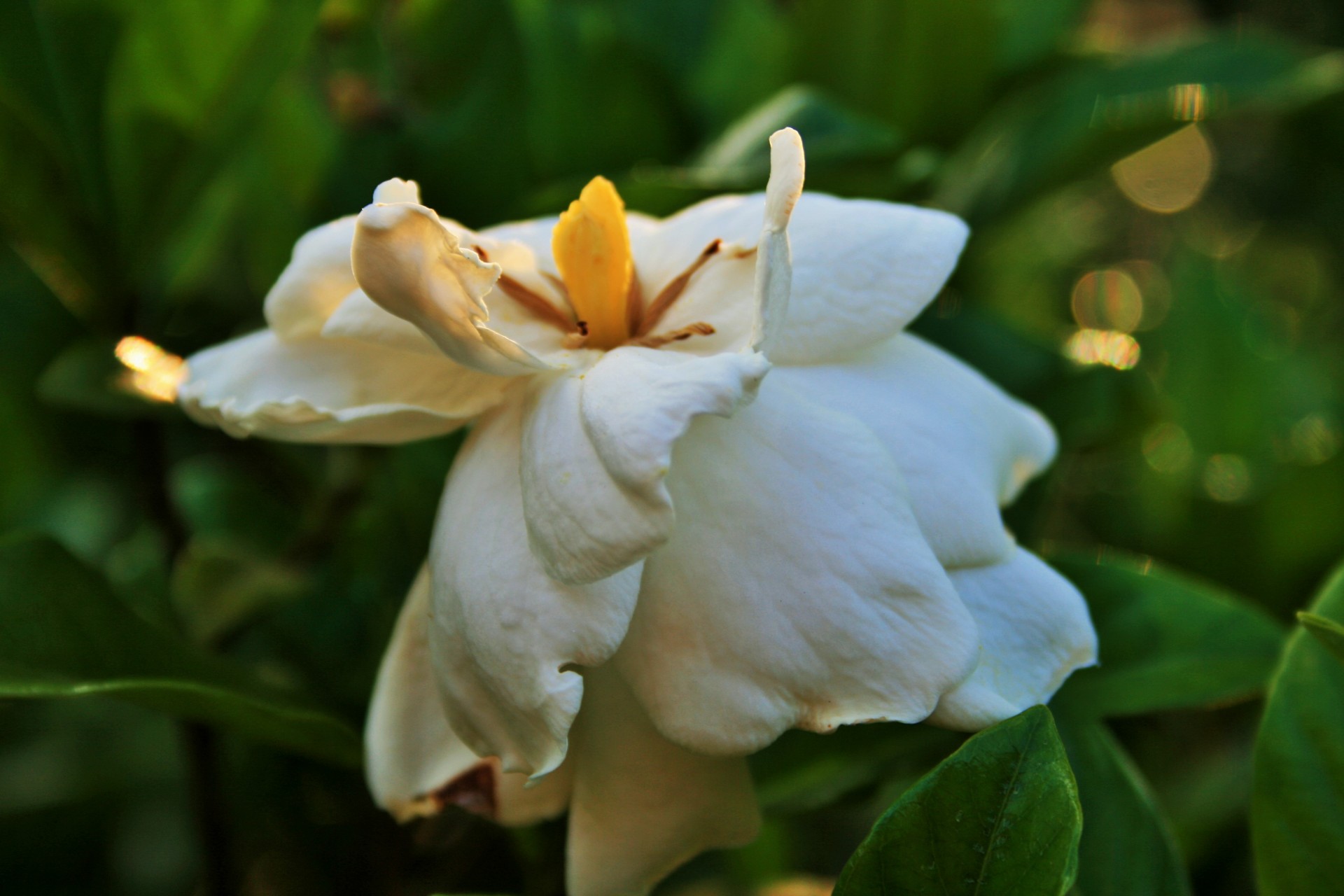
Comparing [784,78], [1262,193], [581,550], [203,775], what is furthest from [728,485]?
[1262,193]

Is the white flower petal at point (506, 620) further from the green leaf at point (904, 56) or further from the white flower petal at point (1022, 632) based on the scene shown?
the green leaf at point (904, 56)

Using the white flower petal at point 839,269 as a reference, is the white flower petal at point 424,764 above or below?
below

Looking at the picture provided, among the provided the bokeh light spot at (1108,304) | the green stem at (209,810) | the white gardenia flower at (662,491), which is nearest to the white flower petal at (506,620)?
the white gardenia flower at (662,491)

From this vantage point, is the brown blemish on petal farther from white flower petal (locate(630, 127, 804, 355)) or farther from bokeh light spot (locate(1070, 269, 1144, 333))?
bokeh light spot (locate(1070, 269, 1144, 333))

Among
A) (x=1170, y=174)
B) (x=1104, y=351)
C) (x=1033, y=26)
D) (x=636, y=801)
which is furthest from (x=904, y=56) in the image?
(x=1170, y=174)

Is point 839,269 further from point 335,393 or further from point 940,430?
point 335,393

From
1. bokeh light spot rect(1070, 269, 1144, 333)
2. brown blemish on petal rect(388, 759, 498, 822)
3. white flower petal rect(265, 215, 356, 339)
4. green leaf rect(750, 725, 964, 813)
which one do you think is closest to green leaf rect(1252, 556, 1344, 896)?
green leaf rect(750, 725, 964, 813)
